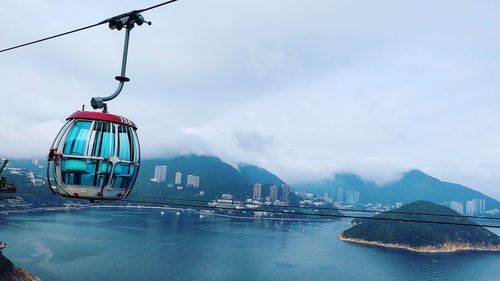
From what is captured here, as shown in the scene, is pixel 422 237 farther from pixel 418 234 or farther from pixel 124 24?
pixel 124 24

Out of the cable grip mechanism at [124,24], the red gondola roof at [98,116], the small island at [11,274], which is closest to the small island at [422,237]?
the small island at [11,274]

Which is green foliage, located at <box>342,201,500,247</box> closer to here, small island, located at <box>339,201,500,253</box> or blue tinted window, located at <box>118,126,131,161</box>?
small island, located at <box>339,201,500,253</box>

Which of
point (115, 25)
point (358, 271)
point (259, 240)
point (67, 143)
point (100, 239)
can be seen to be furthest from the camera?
point (259, 240)

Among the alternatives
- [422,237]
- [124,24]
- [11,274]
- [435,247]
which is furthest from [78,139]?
[422,237]

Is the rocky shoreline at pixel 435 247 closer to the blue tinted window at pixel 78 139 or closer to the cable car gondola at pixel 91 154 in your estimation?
the cable car gondola at pixel 91 154

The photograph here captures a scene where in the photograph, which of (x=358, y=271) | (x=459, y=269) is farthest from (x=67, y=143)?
(x=459, y=269)

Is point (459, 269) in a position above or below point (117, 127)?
below

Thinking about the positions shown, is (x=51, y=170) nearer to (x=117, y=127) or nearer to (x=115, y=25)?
(x=117, y=127)
